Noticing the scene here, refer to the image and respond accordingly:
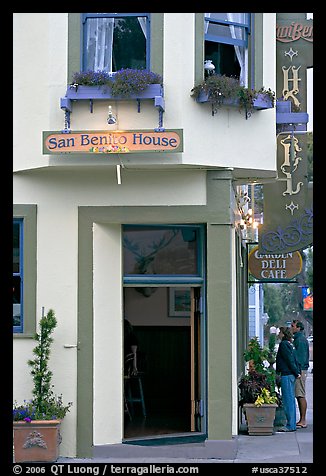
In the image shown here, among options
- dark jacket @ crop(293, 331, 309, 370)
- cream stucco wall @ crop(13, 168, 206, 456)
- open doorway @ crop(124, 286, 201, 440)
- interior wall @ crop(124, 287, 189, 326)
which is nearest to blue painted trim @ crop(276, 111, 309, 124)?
cream stucco wall @ crop(13, 168, 206, 456)

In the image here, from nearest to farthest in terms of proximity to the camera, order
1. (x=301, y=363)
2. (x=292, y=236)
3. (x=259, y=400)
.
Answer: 1. (x=259, y=400)
2. (x=301, y=363)
3. (x=292, y=236)

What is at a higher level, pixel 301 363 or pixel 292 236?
pixel 292 236

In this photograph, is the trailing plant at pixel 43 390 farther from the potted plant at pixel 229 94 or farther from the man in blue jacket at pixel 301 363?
the man in blue jacket at pixel 301 363

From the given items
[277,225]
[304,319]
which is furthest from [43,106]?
[304,319]

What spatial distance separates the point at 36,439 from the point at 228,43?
6.00 metres

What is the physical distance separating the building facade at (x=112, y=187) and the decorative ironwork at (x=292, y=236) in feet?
11.3

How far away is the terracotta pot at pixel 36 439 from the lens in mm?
12891

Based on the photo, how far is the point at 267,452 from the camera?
13.9 meters

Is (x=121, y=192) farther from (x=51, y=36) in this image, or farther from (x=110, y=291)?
(x=51, y=36)

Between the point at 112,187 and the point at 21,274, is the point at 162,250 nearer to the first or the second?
the point at 112,187

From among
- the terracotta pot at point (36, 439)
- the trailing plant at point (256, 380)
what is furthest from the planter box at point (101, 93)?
the trailing plant at point (256, 380)

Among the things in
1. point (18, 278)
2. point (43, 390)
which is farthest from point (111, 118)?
point (43, 390)

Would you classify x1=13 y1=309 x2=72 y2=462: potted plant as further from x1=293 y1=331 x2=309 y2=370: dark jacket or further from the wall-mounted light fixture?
x1=293 y1=331 x2=309 y2=370: dark jacket

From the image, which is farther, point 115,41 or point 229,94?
point 115,41
